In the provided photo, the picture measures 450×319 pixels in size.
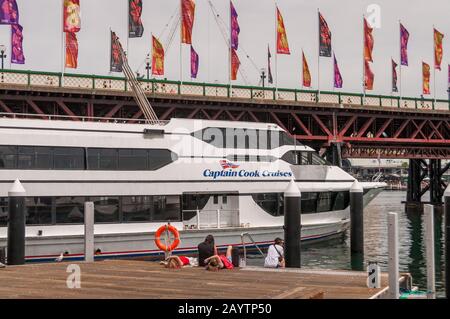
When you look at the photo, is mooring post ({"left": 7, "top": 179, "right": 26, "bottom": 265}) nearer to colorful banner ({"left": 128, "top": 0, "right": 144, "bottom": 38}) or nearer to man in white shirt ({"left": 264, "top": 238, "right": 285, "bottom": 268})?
man in white shirt ({"left": 264, "top": 238, "right": 285, "bottom": 268})

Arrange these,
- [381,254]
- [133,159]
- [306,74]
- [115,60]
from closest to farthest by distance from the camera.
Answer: [133,159] → [381,254] → [115,60] → [306,74]

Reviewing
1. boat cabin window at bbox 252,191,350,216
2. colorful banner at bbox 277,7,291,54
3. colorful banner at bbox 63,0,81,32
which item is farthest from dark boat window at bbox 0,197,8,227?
colorful banner at bbox 277,7,291,54

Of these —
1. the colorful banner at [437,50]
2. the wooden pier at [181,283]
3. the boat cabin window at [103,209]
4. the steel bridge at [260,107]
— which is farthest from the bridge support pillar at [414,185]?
the wooden pier at [181,283]

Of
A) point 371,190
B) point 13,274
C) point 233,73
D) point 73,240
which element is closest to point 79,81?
point 233,73

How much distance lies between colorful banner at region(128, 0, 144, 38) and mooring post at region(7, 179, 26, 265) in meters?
22.0

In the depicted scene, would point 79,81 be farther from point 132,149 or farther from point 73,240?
point 73,240

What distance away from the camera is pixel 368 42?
52.2m

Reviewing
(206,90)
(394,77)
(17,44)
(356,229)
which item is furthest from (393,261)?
(394,77)

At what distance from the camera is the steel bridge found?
36.8 m

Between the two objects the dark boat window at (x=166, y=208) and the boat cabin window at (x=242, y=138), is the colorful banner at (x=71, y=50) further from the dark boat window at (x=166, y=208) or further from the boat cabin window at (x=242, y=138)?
the dark boat window at (x=166, y=208)

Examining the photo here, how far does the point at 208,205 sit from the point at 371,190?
12.0 metres

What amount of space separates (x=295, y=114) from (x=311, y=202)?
1657cm

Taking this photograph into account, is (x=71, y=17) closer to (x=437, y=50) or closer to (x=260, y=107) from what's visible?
(x=260, y=107)

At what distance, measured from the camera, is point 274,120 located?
45.7 meters
